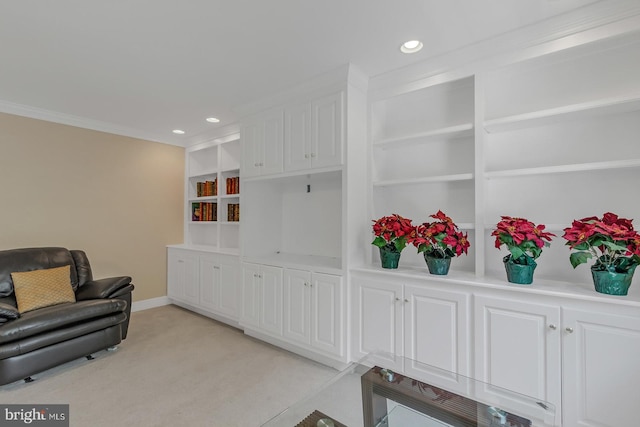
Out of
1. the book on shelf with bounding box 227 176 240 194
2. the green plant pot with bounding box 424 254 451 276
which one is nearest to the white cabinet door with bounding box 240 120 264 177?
the book on shelf with bounding box 227 176 240 194

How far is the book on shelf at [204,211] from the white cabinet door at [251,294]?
51.6 inches

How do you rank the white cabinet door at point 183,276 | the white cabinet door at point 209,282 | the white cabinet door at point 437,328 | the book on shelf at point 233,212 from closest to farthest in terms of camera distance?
the white cabinet door at point 437,328, the white cabinet door at point 209,282, the book on shelf at point 233,212, the white cabinet door at point 183,276

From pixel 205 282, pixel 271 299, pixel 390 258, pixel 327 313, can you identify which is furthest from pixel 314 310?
pixel 205 282

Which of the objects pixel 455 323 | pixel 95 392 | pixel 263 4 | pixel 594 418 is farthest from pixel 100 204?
pixel 594 418

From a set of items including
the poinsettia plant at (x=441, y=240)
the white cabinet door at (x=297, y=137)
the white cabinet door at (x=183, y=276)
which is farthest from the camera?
the white cabinet door at (x=183, y=276)

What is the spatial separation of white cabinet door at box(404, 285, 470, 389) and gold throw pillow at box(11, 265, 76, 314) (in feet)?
10.2

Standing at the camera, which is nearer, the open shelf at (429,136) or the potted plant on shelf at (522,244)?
the potted plant on shelf at (522,244)

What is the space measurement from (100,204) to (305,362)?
3.26m

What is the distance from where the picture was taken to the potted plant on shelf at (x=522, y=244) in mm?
1768

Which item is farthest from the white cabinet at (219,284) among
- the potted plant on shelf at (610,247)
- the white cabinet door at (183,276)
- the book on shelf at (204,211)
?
the potted plant on shelf at (610,247)

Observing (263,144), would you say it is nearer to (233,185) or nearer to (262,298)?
(233,185)

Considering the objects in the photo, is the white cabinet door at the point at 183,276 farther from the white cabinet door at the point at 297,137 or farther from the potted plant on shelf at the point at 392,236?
the potted plant on shelf at the point at 392,236

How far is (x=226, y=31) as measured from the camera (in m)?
1.93

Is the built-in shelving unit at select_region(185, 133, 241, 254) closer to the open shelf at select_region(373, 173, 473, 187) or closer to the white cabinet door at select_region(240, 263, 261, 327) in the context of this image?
the white cabinet door at select_region(240, 263, 261, 327)
